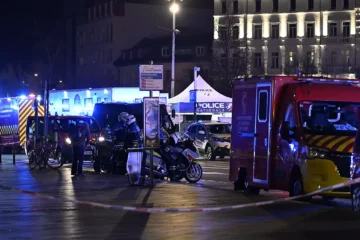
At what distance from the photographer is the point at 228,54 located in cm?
8619

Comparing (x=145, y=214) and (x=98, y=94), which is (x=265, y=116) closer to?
(x=145, y=214)

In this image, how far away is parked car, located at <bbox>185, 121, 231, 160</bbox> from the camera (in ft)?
120

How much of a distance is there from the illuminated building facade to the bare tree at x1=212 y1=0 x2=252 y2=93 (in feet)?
0.63

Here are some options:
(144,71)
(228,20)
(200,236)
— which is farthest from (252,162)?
(228,20)

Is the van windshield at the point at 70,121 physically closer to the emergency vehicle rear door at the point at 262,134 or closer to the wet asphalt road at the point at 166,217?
the wet asphalt road at the point at 166,217

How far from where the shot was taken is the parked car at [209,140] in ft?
120

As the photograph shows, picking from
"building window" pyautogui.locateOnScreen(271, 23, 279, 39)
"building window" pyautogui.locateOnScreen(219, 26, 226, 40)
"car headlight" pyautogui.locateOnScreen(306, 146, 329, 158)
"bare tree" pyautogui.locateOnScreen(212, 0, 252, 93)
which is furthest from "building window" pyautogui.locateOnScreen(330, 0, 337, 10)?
"car headlight" pyautogui.locateOnScreen(306, 146, 329, 158)

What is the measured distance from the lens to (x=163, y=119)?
105ft

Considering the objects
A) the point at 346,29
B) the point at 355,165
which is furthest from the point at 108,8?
the point at 355,165

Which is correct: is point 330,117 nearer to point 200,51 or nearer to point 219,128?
point 219,128

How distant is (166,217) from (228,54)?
240ft

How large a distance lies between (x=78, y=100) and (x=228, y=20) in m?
41.1

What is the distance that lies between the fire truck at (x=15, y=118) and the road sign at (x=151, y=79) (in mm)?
22070

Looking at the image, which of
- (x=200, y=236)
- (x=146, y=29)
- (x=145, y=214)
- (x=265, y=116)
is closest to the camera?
(x=200, y=236)
